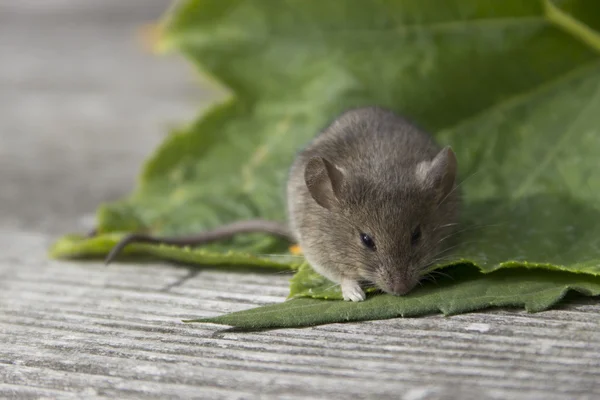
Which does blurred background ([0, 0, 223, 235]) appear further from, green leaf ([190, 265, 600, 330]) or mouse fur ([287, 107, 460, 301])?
green leaf ([190, 265, 600, 330])

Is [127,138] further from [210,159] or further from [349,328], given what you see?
[349,328]

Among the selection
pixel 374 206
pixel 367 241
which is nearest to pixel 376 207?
pixel 374 206

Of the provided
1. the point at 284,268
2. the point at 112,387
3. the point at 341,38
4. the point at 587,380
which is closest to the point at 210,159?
the point at 341,38

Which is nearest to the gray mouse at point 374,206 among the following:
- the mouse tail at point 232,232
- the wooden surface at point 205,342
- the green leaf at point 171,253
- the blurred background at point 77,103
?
the green leaf at point 171,253

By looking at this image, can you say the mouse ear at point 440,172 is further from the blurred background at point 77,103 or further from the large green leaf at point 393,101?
the blurred background at point 77,103

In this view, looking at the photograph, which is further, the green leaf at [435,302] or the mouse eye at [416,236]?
the mouse eye at [416,236]

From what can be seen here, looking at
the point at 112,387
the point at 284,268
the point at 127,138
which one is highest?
the point at 127,138

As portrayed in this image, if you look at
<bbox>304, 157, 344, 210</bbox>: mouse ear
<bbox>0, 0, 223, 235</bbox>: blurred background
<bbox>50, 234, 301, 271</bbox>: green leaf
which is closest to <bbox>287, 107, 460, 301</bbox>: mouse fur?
<bbox>304, 157, 344, 210</bbox>: mouse ear
